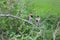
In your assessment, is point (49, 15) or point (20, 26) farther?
point (49, 15)

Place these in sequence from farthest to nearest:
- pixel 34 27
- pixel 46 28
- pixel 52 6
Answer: pixel 52 6, pixel 46 28, pixel 34 27

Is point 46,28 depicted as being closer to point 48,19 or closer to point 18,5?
point 48,19

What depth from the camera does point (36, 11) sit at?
9.64 feet

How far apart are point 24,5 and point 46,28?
34 centimetres

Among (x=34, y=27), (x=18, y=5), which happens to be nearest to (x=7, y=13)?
(x=18, y=5)

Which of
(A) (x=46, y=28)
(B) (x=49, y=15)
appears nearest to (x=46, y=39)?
(A) (x=46, y=28)

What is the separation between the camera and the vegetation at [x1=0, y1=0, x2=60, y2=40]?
2.60 meters

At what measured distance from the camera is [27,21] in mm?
2545

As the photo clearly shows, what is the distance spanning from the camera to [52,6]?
292 centimetres

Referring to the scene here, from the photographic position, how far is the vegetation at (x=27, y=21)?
260cm

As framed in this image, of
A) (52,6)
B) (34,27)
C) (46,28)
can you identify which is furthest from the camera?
(52,6)

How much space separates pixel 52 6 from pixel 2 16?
23.2 inches

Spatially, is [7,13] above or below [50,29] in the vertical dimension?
above

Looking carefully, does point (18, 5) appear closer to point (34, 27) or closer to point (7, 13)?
point (7, 13)
